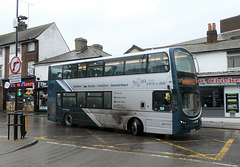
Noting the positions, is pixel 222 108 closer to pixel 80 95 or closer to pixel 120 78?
pixel 120 78

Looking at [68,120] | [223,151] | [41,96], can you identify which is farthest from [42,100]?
[223,151]

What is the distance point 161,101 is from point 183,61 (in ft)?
6.71

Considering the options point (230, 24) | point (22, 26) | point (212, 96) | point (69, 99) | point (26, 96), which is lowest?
point (26, 96)

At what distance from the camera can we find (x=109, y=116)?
11.0 m

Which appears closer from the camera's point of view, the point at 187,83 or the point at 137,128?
the point at 187,83

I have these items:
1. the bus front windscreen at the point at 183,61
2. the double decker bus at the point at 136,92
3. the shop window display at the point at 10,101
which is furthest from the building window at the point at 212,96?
the shop window display at the point at 10,101

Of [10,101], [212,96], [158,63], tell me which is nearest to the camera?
[158,63]

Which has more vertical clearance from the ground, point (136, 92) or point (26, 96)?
point (136, 92)

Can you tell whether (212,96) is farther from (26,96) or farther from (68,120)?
(26,96)

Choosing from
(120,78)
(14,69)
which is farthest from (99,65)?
(14,69)

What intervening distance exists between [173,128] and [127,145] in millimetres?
2113

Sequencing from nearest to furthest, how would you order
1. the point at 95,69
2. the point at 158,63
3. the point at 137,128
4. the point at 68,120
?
the point at 158,63
the point at 137,128
the point at 95,69
the point at 68,120

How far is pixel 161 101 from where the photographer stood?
918cm

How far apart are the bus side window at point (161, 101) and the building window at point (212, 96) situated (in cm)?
884
